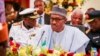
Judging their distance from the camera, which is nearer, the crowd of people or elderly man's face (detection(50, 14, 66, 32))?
the crowd of people

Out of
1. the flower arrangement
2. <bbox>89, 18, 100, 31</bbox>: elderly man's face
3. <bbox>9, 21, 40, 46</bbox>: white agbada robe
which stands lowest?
<bbox>9, 21, 40, 46</bbox>: white agbada robe

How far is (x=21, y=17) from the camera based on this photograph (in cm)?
419

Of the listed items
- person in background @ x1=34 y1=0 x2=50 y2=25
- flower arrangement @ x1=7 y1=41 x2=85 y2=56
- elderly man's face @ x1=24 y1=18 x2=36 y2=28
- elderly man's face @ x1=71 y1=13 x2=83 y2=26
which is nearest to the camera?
flower arrangement @ x1=7 y1=41 x2=85 y2=56

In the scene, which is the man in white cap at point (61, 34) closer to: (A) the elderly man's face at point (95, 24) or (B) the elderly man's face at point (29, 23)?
(A) the elderly man's face at point (95, 24)

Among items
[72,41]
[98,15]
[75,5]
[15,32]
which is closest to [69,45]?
[72,41]

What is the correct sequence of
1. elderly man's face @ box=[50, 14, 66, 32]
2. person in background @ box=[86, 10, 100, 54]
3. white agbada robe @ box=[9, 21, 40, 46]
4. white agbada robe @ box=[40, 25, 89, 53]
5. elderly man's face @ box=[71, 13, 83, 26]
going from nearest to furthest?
1. white agbada robe @ box=[40, 25, 89, 53]
2. elderly man's face @ box=[50, 14, 66, 32]
3. person in background @ box=[86, 10, 100, 54]
4. white agbada robe @ box=[9, 21, 40, 46]
5. elderly man's face @ box=[71, 13, 83, 26]

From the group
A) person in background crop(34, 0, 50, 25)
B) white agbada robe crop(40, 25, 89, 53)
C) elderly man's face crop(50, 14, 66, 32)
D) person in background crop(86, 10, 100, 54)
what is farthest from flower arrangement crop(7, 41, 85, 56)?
person in background crop(34, 0, 50, 25)

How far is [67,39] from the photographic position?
10.3ft

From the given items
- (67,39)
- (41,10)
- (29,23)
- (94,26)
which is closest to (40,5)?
(41,10)

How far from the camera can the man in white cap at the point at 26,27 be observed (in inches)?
149

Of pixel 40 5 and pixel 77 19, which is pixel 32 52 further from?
pixel 40 5

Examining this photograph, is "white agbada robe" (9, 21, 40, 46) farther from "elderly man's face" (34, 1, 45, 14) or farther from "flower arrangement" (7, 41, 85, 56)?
"flower arrangement" (7, 41, 85, 56)

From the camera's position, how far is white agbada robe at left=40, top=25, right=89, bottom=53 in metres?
3.00

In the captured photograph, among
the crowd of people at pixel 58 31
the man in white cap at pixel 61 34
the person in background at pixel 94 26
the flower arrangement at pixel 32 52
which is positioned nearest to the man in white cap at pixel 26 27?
the crowd of people at pixel 58 31
